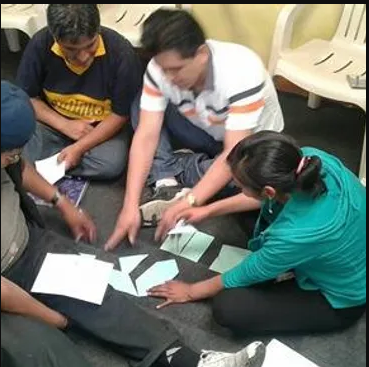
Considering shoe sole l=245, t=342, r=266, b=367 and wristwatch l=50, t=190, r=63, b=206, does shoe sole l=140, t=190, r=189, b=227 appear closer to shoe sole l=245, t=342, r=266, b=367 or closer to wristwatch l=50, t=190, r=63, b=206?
wristwatch l=50, t=190, r=63, b=206

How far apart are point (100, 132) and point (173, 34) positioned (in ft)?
2.32

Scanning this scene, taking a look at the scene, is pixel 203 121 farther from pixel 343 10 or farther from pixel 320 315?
pixel 343 10

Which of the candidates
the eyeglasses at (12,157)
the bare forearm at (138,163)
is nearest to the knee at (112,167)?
the bare forearm at (138,163)

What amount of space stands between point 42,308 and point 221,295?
1.85ft

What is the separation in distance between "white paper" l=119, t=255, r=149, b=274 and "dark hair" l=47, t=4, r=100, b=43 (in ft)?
2.30

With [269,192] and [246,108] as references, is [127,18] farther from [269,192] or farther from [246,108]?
[269,192]

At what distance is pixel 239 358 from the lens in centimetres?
148

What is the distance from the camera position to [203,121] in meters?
1.91

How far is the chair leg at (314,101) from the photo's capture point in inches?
101

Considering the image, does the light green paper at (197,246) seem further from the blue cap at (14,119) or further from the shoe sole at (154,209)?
the blue cap at (14,119)

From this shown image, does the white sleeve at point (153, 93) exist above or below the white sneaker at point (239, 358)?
above

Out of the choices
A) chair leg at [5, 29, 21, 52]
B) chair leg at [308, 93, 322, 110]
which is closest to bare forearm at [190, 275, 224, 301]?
chair leg at [308, 93, 322, 110]

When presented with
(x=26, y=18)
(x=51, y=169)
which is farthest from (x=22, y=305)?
(x=26, y=18)

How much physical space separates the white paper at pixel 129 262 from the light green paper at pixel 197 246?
137 mm
